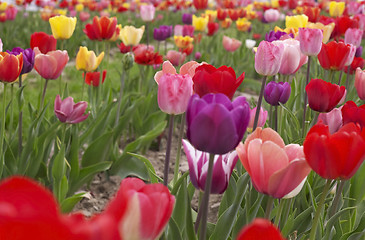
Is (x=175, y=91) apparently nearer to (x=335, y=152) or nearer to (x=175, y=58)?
(x=335, y=152)

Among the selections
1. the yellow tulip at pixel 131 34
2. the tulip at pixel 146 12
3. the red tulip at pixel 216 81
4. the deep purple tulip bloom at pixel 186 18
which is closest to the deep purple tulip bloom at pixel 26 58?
the red tulip at pixel 216 81

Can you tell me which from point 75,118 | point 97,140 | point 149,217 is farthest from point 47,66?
point 149,217

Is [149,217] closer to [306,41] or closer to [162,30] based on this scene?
[306,41]

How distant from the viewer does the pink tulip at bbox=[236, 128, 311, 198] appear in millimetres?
757

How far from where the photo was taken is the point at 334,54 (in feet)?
5.60

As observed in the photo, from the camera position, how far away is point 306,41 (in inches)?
64.0

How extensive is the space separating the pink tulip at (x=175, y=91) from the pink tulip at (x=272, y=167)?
214 mm

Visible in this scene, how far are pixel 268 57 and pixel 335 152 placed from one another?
1.77ft

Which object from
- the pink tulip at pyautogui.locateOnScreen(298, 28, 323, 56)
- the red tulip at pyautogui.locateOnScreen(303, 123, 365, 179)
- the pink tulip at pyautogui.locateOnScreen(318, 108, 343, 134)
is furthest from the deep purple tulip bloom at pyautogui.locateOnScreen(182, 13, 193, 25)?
the red tulip at pyautogui.locateOnScreen(303, 123, 365, 179)

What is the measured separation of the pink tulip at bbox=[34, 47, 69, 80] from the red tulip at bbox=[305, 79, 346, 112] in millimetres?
919

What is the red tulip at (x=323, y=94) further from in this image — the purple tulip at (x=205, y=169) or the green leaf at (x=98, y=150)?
the green leaf at (x=98, y=150)

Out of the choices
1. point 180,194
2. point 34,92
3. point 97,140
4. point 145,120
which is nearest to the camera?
point 180,194

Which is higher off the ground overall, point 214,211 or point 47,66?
point 47,66

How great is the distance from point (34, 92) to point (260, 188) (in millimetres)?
3023
